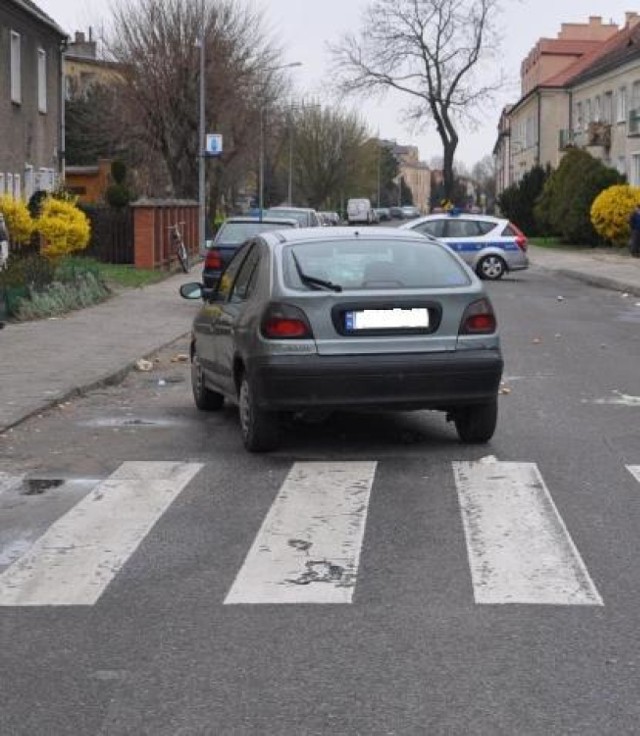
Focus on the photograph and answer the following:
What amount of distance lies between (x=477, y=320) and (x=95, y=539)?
10.7 feet

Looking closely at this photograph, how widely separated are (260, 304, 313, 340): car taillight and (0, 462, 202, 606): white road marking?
988mm

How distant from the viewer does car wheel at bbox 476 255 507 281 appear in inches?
1276

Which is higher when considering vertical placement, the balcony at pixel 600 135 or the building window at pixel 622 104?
the building window at pixel 622 104

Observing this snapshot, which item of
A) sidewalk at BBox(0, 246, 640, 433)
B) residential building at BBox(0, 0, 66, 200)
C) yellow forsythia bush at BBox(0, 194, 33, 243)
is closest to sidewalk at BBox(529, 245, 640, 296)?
sidewalk at BBox(0, 246, 640, 433)

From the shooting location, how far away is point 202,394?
1111 centimetres

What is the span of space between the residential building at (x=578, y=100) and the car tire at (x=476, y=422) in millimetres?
42332

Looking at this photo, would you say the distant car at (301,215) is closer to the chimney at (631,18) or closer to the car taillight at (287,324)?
the car taillight at (287,324)

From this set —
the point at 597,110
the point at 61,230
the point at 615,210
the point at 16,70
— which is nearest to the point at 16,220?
the point at 61,230

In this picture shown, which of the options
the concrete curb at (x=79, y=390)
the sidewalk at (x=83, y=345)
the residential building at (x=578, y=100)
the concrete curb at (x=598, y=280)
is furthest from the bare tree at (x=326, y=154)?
the concrete curb at (x=79, y=390)

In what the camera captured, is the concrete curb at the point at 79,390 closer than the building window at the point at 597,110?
Yes

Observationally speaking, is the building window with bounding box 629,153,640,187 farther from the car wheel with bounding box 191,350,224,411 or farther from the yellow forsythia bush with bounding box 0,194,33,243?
the car wheel with bounding box 191,350,224,411

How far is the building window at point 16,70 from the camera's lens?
3344 centimetres

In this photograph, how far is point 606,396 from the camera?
39.6 feet

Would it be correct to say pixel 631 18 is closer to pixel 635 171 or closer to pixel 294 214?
pixel 635 171
